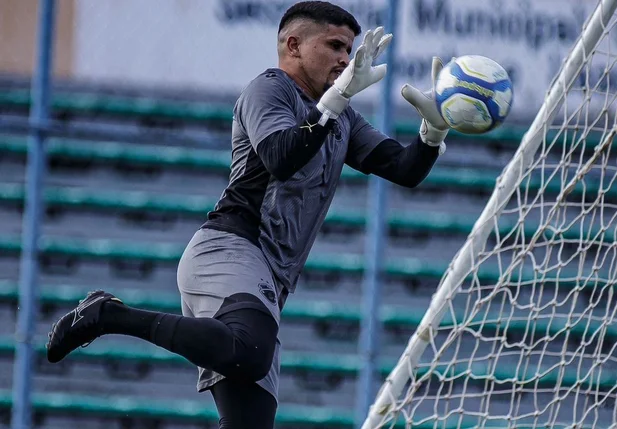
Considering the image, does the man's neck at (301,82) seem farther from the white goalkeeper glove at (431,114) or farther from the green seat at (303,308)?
the green seat at (303,308)

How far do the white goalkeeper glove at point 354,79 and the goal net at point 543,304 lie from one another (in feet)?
2.96

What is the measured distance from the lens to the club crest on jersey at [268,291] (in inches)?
142

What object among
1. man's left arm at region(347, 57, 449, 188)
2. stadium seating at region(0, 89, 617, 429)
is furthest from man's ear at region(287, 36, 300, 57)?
stadium seating at region(0, 89, 617, 429)

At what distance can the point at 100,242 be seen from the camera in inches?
289

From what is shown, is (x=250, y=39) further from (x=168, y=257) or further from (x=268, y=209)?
(x=268, y=209)

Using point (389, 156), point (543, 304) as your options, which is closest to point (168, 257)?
point (543, 304)

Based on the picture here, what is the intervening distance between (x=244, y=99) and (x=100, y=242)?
12.6 feet

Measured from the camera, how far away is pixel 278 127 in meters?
3.56

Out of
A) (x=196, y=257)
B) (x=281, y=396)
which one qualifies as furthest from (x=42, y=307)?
(x=196, y=257)

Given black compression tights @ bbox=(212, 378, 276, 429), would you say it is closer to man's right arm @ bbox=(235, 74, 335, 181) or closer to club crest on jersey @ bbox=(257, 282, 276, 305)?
club crest on jersey @ bbox=(257, 282, 276, 305)

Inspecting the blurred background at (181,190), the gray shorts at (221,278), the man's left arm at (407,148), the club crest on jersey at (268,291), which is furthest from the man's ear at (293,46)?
the blurred background at (181,190)

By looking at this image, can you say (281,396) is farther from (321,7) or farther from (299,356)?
(321,7)

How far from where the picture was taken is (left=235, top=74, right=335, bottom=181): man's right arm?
3465 millimetres

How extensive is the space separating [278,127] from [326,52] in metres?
0.44
